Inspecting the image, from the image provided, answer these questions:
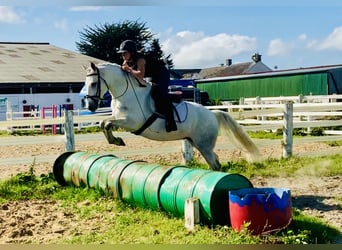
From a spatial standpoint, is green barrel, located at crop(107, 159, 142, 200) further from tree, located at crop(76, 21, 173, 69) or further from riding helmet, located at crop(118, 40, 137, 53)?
tree, located at crop(76, 21, 173, 69)

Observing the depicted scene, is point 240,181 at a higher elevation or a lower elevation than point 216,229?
higher

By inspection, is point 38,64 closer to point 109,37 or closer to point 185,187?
point 109,37

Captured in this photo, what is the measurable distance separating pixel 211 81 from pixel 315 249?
37.7 m

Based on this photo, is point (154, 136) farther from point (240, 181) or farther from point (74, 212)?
point (240, 181)

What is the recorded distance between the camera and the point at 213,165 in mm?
7496

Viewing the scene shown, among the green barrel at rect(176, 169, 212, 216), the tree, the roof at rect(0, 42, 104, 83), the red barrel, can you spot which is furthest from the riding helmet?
the tree

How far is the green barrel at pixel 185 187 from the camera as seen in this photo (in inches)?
203

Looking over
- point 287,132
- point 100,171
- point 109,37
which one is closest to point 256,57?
point 109,37

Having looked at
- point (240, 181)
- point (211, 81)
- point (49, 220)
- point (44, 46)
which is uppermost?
point (44, 46)

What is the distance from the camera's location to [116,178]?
620 centimetres

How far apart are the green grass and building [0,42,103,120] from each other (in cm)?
1897

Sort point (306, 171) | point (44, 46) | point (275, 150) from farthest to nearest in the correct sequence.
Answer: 1. point (44, 46)
2. point (275, 150)
3. point (306, 171)

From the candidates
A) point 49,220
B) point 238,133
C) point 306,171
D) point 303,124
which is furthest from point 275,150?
point 49,220

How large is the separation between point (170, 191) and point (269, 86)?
30202 mm
